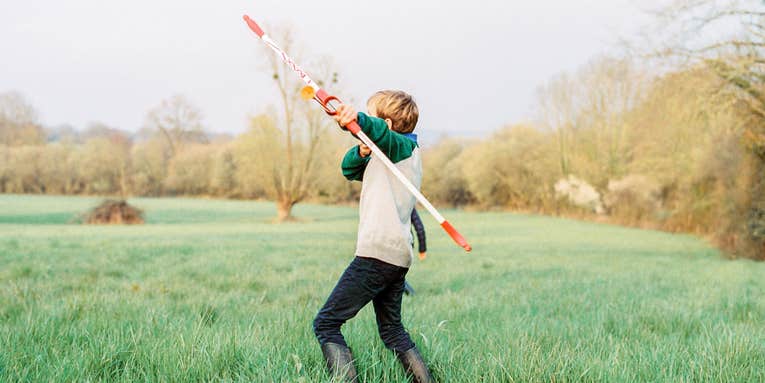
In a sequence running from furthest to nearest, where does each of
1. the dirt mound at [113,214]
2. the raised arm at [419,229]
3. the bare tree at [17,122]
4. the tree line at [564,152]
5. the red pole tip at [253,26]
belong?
the bare tree at [17,122] < the dirt mound at [113,214] < the tree line at [564,152] < the raised arm at [419,229] < the red pole tip at [253,26]

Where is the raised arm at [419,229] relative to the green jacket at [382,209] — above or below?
below

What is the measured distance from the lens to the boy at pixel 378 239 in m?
2.79

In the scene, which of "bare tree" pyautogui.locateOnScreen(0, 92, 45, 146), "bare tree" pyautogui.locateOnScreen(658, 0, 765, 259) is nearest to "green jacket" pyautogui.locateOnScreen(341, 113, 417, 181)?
"bare tree" pyautogui.locateOnScreen(658, 0, 765, 259)

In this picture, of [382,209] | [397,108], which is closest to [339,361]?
[382,209]

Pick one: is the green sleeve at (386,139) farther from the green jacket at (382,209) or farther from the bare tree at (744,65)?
the bare tree at (744,65)

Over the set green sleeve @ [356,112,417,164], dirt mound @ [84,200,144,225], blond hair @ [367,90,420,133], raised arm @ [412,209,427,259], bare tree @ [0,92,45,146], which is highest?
bare tree @ [0,92,45,146]

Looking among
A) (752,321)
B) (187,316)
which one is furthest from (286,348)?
(752,321)

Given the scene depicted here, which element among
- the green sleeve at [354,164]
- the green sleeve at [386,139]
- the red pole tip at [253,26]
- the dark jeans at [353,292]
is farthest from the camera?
the dark jeans at [353,292]

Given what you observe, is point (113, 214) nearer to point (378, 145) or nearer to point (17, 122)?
point (17, 122)

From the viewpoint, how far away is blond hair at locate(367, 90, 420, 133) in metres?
2.92

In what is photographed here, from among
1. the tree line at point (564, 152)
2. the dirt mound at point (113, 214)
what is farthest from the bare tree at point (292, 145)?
the dirt mound at point (113, 214)

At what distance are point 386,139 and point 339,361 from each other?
1.22 meters

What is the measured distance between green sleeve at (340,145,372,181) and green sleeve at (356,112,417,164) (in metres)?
0.17

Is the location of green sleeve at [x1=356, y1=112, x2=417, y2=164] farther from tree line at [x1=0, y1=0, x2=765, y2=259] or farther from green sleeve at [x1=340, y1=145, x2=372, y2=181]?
tree line at [x1=0, y1=0, x2=765, y2=259]
